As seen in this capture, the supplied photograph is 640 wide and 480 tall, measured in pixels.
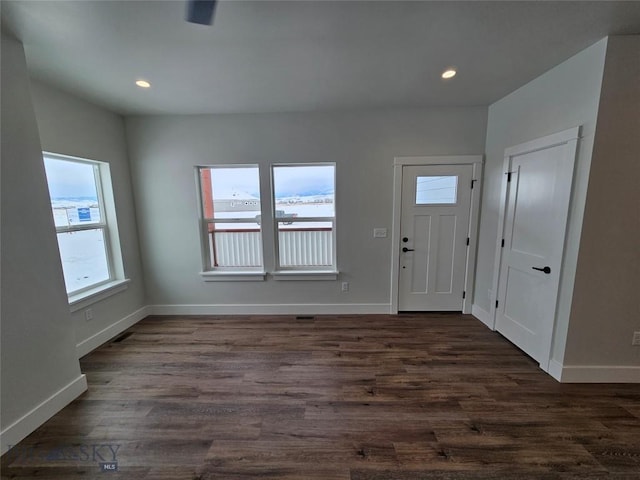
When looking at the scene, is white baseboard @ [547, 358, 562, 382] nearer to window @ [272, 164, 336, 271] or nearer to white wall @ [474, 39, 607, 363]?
white wall @ [474, 39, 607, 363]

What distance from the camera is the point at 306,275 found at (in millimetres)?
3195

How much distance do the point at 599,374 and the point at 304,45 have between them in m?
3.39

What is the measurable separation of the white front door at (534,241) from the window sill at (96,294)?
430 cm

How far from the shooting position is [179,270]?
3250mm

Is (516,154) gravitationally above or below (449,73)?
below

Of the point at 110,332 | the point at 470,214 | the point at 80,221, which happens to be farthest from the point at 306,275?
the point at 80,221

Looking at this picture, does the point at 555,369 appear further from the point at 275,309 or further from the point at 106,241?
the point at 106,241

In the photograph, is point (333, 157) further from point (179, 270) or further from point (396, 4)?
point (179, 270)

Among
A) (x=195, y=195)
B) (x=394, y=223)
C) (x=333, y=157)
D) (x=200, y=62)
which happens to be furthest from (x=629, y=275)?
(x=195, y=195)

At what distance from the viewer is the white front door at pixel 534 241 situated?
78.7 inches

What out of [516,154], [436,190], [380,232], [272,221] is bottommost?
[380,232]

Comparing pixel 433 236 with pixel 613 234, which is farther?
pixel 433 236

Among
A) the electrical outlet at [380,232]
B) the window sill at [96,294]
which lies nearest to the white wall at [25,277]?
the window sill at [96,294]

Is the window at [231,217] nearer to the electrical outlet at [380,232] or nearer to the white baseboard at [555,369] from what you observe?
the electrical outlet at [380,232]
